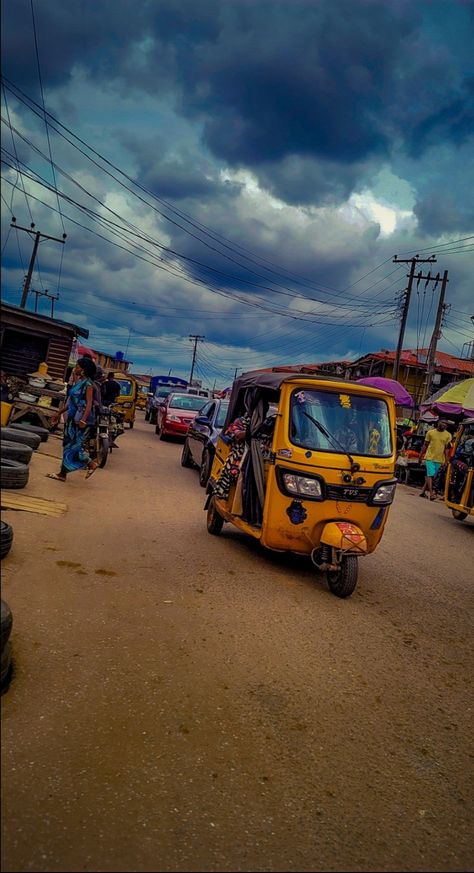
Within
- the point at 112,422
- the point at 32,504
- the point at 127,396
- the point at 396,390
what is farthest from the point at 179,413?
the point at 32,504

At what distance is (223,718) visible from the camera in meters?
2.85

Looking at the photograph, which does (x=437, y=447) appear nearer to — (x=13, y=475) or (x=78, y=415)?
(x=78, y=415)

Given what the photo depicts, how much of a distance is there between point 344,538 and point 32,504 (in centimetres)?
394

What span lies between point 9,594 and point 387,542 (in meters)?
6.03

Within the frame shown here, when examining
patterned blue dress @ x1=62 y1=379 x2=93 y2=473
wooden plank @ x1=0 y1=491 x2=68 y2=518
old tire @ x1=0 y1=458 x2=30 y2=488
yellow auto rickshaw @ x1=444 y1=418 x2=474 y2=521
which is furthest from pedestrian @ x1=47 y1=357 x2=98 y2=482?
yellow auto rickshaw @ x1=444 y1=418 x2=474 y2=521

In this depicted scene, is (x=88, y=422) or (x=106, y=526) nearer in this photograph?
(x=106, y=526)

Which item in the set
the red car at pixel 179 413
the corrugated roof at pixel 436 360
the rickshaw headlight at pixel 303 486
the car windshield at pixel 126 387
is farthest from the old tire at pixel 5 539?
the corrugated roof at pixel 436 360

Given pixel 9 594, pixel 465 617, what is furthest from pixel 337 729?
pixel 465 617

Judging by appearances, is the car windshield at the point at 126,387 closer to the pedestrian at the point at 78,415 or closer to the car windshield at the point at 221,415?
the car windshield at the point at 221,415

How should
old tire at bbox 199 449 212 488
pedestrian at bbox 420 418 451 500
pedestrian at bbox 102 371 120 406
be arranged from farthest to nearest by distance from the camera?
1. pedestrian at bbox 420 418 451 500
2. pedestrian at bbox 102 371 120 406
3. old tire at bbox 199 449 212 488

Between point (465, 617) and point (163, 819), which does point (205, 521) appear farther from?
point (163, 819)

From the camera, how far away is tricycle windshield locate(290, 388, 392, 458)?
5578 millimetres

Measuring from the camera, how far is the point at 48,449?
12188mm

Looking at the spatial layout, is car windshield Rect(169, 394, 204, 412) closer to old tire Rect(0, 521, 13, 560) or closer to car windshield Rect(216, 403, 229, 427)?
car windshield Rect(216, 403, 229, 427)
